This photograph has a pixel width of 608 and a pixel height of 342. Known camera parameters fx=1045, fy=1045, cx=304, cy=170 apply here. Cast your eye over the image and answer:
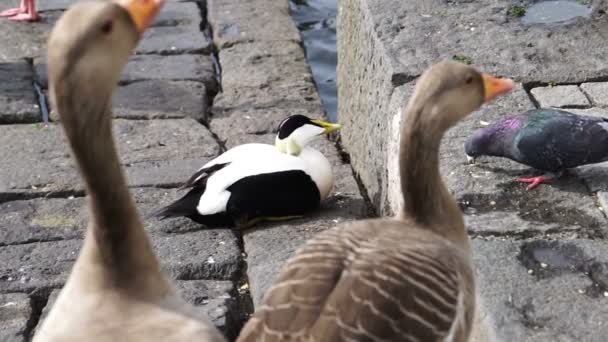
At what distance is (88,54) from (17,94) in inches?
196

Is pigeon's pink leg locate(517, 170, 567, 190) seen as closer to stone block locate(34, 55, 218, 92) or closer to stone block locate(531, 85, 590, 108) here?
stone block locate(531, 85, 590, 108)

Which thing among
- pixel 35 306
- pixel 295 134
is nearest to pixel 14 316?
pixel 35 306

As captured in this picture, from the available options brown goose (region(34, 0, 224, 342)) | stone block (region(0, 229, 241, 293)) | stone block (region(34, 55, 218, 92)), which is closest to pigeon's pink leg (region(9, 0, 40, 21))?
stone block (region(34, 55, 218, 92))

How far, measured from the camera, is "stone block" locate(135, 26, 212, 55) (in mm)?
8141

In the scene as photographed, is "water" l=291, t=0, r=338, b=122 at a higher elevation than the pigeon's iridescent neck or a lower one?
lower

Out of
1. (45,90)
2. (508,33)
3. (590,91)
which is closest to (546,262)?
(590,91)

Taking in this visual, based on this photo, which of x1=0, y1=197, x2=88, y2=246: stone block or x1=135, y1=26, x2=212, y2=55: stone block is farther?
x1=135, y1=26, x2=212, y2=55: stone block

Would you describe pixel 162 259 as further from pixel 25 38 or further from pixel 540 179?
pixel 25 38

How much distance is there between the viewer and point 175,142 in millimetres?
6535

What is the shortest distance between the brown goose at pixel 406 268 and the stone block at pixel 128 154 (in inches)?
113

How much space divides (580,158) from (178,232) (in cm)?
212

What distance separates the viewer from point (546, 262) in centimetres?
365

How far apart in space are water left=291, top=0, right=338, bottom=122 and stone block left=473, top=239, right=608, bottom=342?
3870 millimetres

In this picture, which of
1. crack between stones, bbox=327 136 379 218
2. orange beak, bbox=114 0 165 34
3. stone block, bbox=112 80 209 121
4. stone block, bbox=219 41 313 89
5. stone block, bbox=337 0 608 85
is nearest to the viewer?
orange beak, bbox=114 0 165 34
